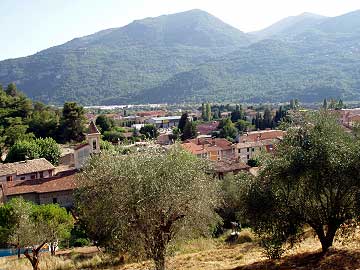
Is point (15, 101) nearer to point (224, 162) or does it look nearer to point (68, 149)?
point (68, 149)

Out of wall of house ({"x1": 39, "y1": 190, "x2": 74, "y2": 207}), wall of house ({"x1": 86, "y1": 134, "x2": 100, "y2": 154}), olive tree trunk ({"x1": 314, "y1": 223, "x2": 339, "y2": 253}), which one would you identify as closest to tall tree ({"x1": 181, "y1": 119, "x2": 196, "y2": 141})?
wall of house ({"x1": 86, "y1": 134, "x2": 100, "y2": 154})

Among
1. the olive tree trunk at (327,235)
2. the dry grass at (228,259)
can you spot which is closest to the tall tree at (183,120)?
the dry grass at (228,259)

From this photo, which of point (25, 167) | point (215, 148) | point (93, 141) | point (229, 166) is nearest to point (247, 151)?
point (215, 148)

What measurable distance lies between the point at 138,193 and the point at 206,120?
116 m

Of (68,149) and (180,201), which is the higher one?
(180,201)

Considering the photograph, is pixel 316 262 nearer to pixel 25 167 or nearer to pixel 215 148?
pixel 25 167

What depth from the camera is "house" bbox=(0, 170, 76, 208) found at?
39.3 meters

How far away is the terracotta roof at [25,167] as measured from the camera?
44594 millimetres

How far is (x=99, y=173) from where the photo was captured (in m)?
16.9

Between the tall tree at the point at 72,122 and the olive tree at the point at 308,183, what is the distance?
50275mm

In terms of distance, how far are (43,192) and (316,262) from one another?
30.3m

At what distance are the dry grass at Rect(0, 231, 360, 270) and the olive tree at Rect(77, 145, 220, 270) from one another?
1.46 m

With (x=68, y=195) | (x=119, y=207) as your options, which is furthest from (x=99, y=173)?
(x=68, y=195)

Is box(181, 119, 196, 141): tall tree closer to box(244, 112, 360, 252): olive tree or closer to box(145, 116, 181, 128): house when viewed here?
box(145, 116, 181, 128): house
